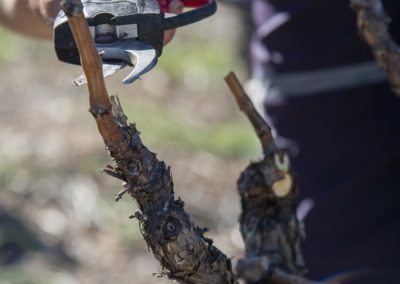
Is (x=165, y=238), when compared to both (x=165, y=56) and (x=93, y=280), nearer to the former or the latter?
(x=93, y=280)

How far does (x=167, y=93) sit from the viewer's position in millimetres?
4340

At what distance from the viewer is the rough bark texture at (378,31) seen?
146cm

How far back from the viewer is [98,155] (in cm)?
369

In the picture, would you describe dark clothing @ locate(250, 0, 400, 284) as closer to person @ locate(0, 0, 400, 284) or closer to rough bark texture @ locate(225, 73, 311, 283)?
person @ locate(0, 0, 400, 284)

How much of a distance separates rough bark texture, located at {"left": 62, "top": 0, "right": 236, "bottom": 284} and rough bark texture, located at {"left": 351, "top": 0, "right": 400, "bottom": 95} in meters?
0.40

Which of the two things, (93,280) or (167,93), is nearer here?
(93,280)

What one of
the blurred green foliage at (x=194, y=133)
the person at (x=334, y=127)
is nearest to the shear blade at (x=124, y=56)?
the person at (x=334, y=127)

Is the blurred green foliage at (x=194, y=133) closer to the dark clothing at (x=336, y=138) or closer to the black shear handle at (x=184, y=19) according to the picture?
the dark clothing at (x=336, y=138)

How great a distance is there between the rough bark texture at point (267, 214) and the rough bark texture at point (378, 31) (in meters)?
0.19

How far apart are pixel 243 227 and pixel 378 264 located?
625 millimetres

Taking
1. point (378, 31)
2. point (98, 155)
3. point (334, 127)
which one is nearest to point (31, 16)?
point (378, 31)

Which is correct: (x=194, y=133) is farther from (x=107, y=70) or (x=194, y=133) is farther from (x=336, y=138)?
(x=107, y=70)

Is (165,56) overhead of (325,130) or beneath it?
overhead

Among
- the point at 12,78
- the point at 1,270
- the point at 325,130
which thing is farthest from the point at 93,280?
the point at 12,78
